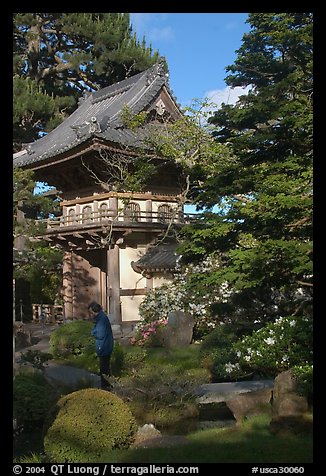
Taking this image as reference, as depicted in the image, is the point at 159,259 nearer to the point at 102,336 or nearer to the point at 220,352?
the point at 220,352

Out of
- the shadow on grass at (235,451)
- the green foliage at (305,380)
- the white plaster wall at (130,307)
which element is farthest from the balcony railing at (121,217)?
the shadow on grass at (235,451)

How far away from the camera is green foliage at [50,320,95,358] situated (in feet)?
42.1

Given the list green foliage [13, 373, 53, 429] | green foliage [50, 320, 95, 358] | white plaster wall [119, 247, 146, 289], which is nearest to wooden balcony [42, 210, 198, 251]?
white plaster wall [119, 247, 146, 289]

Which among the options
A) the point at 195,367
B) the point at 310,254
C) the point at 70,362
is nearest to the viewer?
the point at 310,254

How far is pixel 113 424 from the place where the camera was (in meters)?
5.79

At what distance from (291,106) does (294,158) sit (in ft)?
2.55

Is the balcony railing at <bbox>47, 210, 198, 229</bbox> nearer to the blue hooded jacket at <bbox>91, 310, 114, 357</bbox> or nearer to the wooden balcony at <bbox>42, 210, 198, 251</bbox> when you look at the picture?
the wooden balcony at <bbox>42, 210, 198, 251</bbox>

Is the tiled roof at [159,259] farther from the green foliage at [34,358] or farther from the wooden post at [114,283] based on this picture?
the green foliage at [34,358]

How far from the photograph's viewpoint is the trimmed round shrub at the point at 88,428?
18.1 ft

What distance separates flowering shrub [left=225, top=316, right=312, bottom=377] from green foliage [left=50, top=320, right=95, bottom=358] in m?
5.05

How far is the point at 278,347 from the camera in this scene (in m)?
8.02
